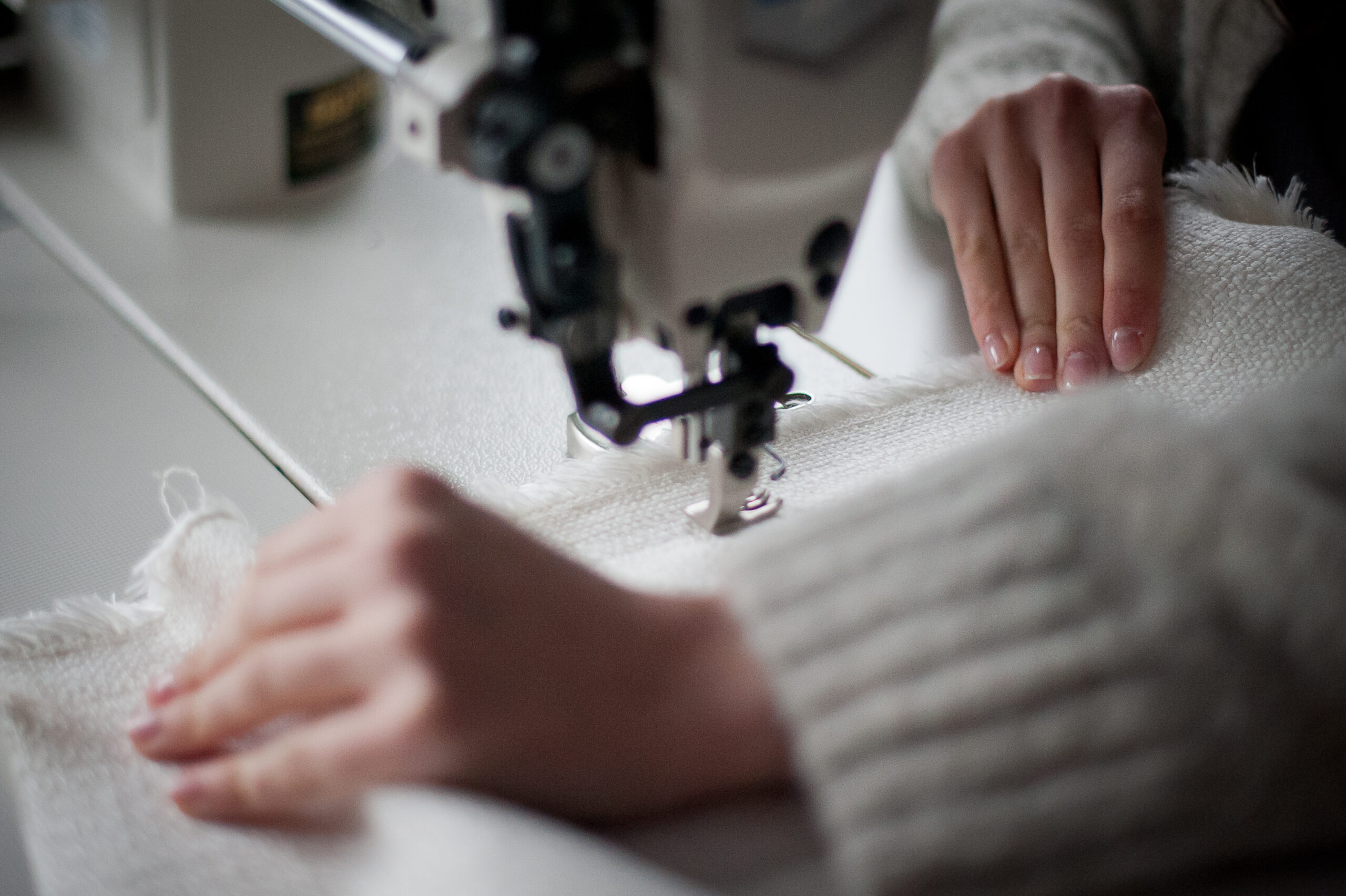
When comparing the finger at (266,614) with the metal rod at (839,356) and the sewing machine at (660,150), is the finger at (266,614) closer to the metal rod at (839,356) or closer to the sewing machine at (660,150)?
the sewing machine at (660,150)

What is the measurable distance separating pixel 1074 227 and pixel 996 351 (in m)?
0.10

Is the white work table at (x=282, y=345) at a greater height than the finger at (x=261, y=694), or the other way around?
the finger at (x=261, y=694)

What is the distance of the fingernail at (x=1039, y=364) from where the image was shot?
0.73 m

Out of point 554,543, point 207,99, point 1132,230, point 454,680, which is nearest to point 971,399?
point 1132,230

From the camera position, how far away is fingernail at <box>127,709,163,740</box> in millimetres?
503

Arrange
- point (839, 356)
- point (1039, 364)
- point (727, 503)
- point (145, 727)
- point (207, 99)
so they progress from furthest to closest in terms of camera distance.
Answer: point (207, 99), point (839, 356), point (1039, 364), point (727, 503), point (145, 727)

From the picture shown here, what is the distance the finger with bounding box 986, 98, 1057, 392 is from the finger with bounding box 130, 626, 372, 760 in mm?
474

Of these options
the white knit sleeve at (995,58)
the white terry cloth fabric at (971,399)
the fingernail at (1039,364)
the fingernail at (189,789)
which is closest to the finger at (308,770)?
the fingernail at (189,789)

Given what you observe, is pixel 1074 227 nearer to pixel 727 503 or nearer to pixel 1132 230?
pixel 1132 230

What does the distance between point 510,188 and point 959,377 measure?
37 centimetres

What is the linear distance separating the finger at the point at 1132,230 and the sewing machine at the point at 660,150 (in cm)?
25

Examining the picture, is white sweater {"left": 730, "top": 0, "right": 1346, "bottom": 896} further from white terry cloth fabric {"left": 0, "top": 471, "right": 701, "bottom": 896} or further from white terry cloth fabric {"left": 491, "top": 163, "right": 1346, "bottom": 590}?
white terry cloth fabric {"left": 491, "top": 163, "right": 1346, "bottom": 590}

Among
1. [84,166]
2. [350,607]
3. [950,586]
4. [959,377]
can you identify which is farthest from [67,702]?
[84,166]

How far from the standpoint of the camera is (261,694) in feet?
1.51
